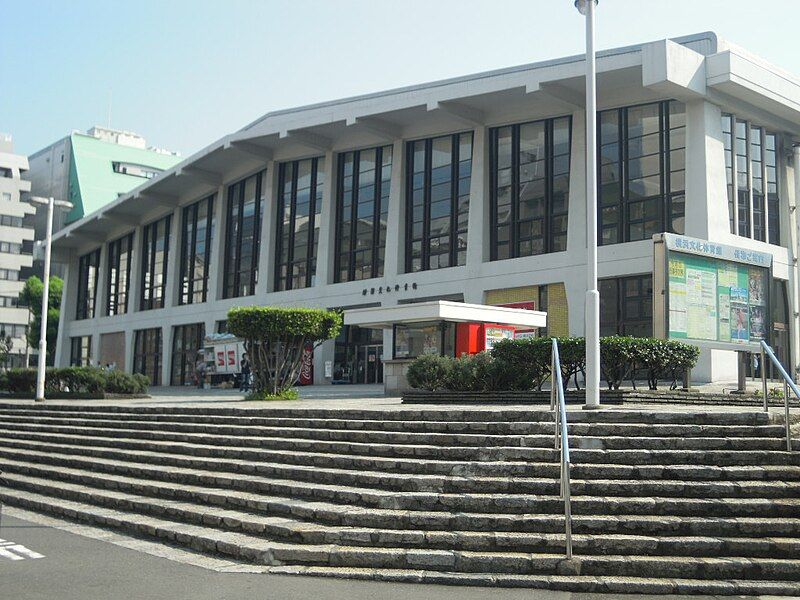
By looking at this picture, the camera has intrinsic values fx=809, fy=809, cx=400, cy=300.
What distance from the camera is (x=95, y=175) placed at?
7831 cm

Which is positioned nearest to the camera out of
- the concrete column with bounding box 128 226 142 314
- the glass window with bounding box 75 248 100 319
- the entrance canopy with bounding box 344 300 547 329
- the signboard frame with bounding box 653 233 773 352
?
the signboard frame with bounding box 653 233 773 352

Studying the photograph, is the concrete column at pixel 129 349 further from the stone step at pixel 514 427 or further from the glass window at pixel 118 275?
the stone step at pixel 514 427

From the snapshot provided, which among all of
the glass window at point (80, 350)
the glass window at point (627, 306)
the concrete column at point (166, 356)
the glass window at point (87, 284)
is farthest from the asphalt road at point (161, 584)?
the glass window at point (87, 284)

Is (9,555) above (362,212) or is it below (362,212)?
below

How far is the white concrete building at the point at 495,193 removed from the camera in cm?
2659

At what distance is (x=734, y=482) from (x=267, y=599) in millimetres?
4601

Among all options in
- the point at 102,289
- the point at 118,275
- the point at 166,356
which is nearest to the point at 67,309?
the point at 102,289

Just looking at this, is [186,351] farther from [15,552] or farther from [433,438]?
[15,552]

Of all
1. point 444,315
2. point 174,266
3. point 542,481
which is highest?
point 174,266

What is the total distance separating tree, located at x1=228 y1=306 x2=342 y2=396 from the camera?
752 inches

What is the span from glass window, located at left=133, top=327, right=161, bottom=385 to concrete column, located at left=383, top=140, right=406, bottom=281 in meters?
19.7

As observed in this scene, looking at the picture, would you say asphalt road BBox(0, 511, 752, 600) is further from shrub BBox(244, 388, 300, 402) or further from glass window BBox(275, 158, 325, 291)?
glass window BBox(275, 158, 325, 291)

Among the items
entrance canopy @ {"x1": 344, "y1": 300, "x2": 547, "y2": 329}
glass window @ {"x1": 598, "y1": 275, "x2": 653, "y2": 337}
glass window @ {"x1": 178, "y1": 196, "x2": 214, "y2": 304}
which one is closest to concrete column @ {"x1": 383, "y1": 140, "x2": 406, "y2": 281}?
glass window @ {"x1": 598, "y1": 275, "x2": 653, "y2": 337}

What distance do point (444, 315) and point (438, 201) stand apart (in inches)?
515
